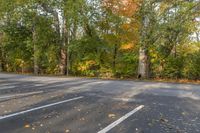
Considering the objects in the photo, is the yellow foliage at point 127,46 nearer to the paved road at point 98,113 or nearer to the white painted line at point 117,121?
the paved road at point 98,113

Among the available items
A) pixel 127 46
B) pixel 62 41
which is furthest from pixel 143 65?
pixel 62 41

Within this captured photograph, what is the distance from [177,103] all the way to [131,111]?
2.46 meters

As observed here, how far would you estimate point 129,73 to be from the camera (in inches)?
982

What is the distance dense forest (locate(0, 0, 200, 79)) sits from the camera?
21.6m

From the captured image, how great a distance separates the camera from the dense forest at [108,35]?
21641mm

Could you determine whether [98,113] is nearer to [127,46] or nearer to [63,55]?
[127,46]

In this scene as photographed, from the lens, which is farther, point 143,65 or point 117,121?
point 143,65

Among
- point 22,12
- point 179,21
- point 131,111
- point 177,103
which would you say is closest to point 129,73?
point 179,21

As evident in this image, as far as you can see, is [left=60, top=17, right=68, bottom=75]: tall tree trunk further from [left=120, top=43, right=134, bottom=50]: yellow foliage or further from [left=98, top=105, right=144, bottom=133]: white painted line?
[left=98, top=105, right=144, bottom=133]: white painted line

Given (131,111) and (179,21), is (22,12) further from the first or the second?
(131,111)

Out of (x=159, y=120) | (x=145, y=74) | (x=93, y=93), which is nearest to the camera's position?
(x=159, y=120)

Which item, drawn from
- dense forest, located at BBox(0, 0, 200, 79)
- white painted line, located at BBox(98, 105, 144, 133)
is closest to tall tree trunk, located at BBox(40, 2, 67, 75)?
dense forest, located at BBox(0, 0, 200, 79)

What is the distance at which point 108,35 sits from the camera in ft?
83.5

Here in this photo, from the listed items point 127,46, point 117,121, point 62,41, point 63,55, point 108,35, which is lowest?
point 117,121
